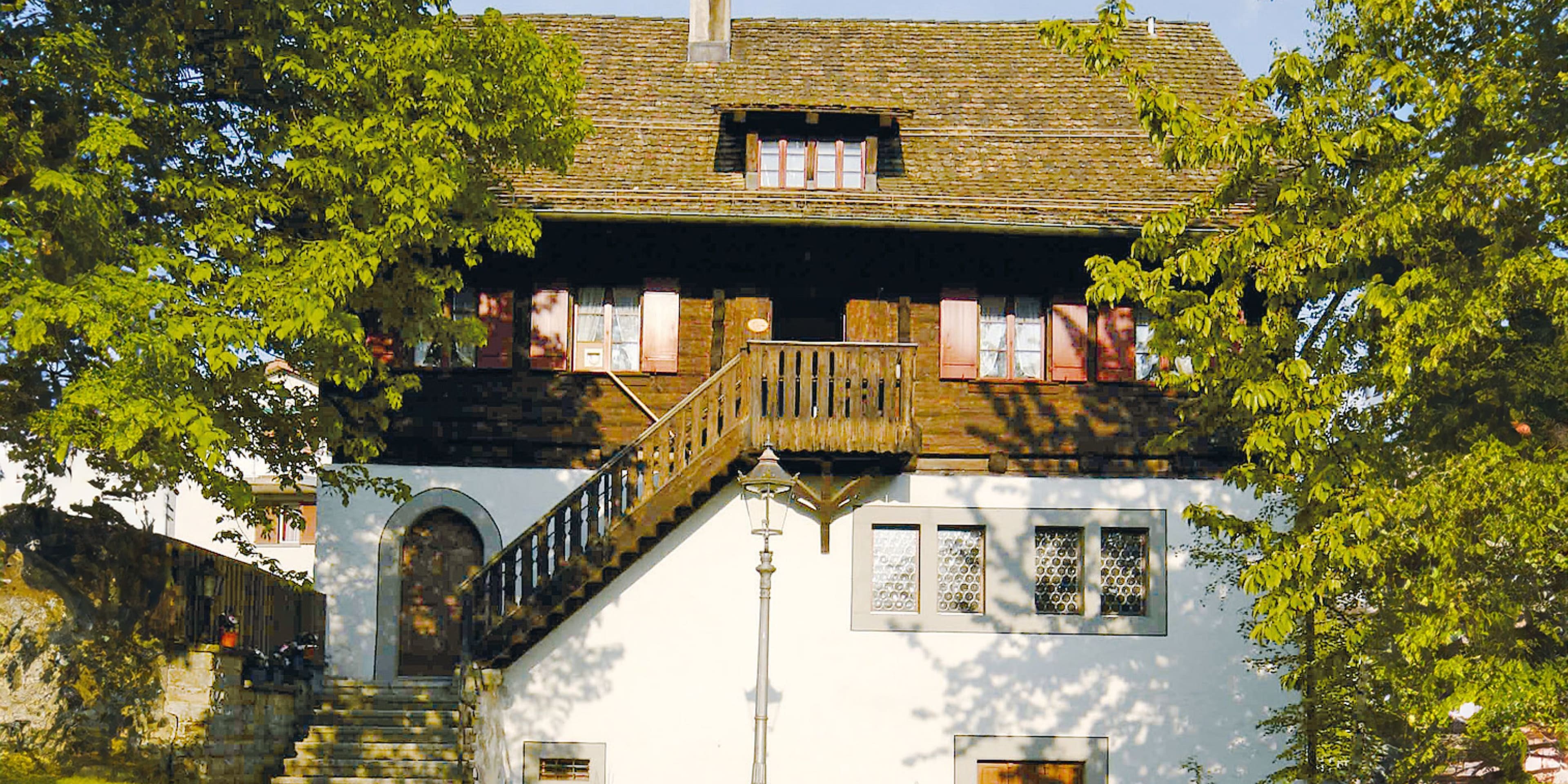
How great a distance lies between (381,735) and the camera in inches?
714

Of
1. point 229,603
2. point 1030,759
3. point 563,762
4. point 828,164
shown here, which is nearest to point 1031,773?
point 1030,759

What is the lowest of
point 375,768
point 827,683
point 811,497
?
point 375,768

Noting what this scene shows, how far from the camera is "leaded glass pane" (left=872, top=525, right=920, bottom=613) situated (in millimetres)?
19484

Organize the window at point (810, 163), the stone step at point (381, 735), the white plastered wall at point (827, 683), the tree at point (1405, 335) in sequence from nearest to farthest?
the tree at point (1405, 335), the stone step at point (381, 735), the white plastered wall at point (827, 683), the window at point (810, 163)

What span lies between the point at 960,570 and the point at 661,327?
4708mm

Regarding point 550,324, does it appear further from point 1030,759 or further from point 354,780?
point 1030,759

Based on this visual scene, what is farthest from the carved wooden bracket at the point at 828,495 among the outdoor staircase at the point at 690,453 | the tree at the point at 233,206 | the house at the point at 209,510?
the house at the point at 209,510

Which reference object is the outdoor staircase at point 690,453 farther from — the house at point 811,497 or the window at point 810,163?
the window at point 810,163

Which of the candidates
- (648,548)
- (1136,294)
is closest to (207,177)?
(648,548)

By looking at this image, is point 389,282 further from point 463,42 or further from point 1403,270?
point 1403,270

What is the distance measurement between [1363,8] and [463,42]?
8325 millimetres

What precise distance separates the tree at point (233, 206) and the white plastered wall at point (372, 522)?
2.34m

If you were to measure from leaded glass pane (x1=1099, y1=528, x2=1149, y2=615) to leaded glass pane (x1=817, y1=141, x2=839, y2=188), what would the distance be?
566cm

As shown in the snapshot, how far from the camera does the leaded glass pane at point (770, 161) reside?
829 inches
